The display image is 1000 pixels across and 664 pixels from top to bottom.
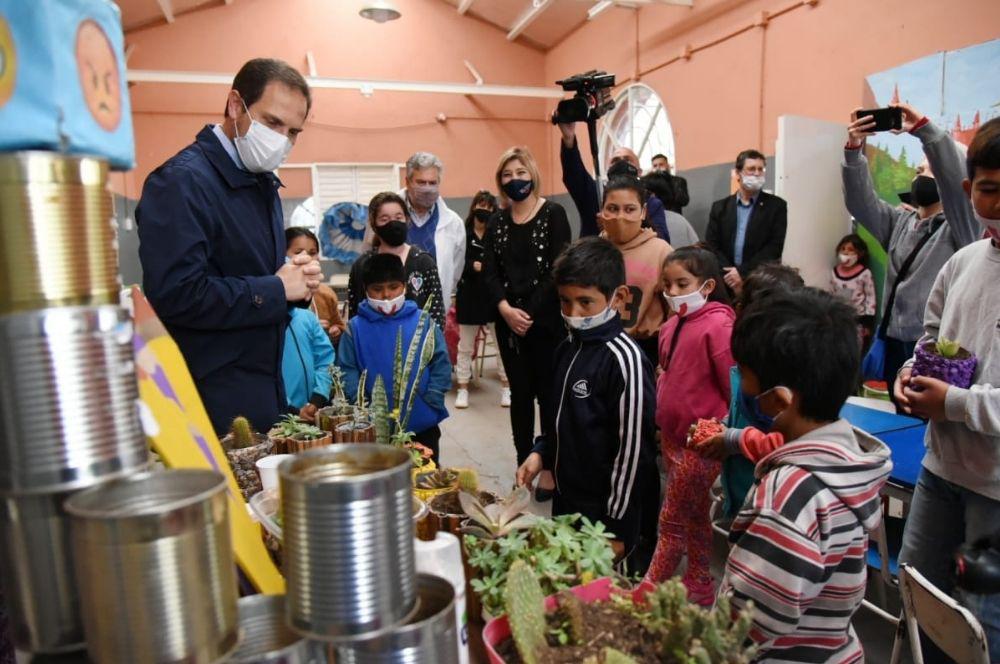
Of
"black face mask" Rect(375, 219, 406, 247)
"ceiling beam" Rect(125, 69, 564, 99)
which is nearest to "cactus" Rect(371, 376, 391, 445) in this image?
"black face mask" Rect(375, 219, 406, 247)

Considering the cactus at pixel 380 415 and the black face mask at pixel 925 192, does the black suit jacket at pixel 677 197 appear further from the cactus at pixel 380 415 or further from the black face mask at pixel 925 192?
the cactus at pixel 380 415

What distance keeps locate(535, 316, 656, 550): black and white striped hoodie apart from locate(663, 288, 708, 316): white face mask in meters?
0.62

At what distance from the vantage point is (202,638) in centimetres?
48

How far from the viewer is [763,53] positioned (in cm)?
579

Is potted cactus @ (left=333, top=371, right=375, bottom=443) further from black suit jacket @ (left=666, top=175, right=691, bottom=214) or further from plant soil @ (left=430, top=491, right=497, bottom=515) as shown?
black suit jacket @ (left=666, top=175, right=691, bottom=214)

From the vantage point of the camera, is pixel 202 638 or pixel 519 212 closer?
pixel 202 638

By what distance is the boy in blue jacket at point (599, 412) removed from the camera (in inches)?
67.1

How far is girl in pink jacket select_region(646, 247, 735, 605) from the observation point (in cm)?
224

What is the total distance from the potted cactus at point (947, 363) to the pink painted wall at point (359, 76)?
8.73 m

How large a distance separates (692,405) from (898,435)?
729 millimetres

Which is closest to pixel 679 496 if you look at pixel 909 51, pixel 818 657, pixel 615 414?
pixel 615 414

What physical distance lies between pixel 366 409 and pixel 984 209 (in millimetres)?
1511

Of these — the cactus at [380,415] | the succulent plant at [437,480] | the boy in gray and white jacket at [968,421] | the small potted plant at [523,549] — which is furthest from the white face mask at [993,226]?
the cactus at [380,415]

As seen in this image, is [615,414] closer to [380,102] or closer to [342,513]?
[342,513]
